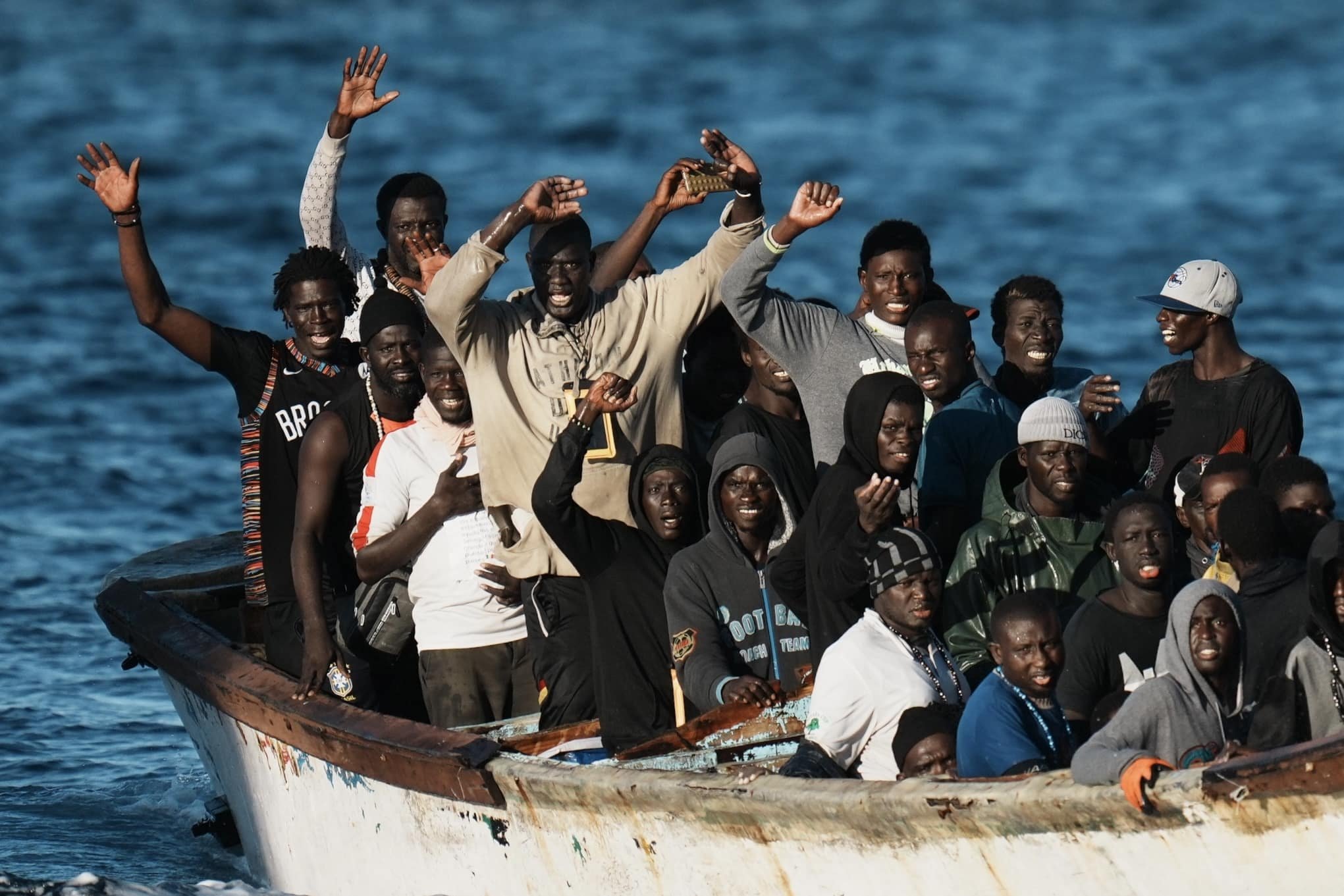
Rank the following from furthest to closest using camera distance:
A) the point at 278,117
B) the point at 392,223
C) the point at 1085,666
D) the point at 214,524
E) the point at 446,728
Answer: the point at 278,117
the point at 214,524
the point at 392,223
the point at 446,728
the point at 1085,666

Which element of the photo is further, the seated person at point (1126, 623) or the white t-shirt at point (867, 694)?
the seated person at point (1126, 623)

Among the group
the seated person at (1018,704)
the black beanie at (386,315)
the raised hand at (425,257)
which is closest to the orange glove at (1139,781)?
the seated person at (1018,704)

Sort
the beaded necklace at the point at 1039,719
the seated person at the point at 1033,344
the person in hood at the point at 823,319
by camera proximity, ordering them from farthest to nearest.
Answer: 1. the seated person at the point at 1033,344
2. the person in hood at the point at 823,319
3. the beaded necklace at the point at 1039,719

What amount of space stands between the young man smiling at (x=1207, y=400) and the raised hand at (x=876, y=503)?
4.85 feet

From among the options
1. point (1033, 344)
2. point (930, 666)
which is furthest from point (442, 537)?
point (1033, 344)

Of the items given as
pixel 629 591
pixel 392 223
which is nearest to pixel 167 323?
pixel 392 223

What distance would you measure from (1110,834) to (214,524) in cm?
1260

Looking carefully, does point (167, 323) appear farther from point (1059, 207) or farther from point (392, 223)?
point (1059, 207)

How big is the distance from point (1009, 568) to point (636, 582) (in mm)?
1230

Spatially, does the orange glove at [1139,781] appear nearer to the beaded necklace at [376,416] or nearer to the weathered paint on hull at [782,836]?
the weathered paint on hull at [782,836]

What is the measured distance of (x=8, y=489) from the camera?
1873cm

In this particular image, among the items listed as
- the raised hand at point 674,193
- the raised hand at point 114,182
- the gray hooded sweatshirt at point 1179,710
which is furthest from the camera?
the raised hand at point 114,182

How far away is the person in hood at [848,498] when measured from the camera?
724cm

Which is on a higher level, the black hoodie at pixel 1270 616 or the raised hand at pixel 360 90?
the raised hand at pixel 360 90
